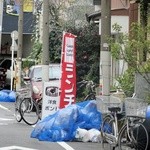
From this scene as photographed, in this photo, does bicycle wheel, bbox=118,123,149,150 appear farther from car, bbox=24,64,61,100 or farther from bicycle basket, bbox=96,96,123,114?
car, bbox=24,64,61,100

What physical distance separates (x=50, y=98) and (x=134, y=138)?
5710 mm

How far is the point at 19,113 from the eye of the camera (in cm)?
1609

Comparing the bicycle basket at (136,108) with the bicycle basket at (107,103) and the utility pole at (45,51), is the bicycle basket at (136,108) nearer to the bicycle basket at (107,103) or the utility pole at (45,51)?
the bicycle basket at (107,103)

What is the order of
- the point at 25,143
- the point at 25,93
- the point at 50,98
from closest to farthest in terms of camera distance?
the point at 25,143 → the point at 50,98 → the point at 25,93

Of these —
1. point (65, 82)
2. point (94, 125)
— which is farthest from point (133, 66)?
point (65, 82)

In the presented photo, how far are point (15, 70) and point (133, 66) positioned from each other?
16.9 meters

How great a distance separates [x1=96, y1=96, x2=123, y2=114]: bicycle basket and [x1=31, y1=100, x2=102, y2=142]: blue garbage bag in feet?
4.63

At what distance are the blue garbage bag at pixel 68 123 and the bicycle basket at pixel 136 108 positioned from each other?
8.63ft

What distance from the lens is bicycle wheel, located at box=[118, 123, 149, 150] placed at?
30.8 feet

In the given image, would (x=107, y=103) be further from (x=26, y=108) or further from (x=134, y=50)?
(x=26, y=108)

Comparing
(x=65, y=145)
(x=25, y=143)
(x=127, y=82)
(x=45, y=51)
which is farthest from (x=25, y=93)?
(x=127, y=82)

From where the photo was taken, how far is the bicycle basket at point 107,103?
35.3ft

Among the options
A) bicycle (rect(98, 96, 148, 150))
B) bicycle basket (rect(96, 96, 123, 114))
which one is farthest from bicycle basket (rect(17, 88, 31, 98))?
bicycle (rect(98, 96, 148, 150))

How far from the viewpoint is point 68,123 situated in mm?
12375
